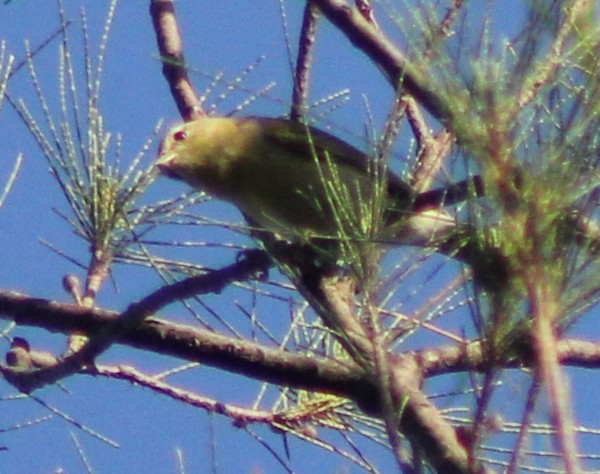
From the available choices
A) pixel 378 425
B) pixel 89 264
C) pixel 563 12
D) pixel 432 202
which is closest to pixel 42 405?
pixel 89 264

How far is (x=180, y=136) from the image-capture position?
420 centimetres

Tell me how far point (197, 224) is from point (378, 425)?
548 millimetres

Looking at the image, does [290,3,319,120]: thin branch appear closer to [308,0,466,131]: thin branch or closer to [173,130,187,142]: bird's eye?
[308,0,466,131]: thin branch

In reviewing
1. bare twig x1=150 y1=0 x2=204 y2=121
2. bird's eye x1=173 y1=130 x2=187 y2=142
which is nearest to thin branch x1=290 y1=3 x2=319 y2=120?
bare twig x1=150 y1=0 x2=204 y2=121

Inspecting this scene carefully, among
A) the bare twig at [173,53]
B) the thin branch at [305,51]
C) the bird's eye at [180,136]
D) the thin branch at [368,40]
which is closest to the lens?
the thin branch at [368,40]

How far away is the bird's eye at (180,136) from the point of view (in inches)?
163

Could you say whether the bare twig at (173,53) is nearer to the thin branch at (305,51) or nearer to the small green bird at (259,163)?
the small green bird at (259,163)

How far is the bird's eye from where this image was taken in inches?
163

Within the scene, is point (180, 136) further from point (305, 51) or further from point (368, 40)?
point (368, 40)

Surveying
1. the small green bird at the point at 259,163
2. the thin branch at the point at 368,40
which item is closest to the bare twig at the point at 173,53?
the small green bird at the point at 259,163

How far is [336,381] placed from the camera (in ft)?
8.25

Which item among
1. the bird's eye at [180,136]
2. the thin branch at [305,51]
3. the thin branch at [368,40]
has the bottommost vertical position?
the thin branch at [368,40]

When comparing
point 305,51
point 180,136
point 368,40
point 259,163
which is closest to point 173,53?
point 305,51

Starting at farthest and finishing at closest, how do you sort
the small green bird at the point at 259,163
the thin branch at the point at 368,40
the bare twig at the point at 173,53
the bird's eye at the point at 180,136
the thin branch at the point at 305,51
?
the bird's eye at the point at 180,136 < the small green bird at the point at 259,163 < the bare twig at the point at 173,53 < the thin branch at the point at 305,51 < the thin branch at the point at 368,40
